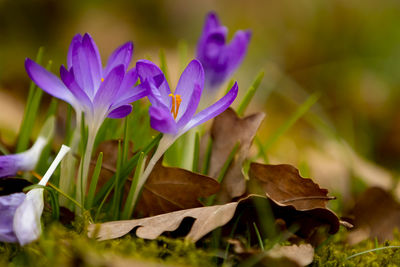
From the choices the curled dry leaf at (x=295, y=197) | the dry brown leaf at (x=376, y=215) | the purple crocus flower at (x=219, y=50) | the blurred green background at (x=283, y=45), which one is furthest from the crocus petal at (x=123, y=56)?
the blurred green background at (x=283, y=45)

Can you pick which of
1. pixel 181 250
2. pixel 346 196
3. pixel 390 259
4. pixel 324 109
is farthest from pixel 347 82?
pixel 181 250

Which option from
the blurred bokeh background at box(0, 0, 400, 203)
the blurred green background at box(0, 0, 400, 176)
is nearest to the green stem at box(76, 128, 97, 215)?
the blurred bokeh background at box(0, 0, 400, 203)

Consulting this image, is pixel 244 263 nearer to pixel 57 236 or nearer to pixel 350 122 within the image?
pixel 57 236

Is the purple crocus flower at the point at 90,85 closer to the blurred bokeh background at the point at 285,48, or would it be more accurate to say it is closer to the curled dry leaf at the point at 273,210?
the curled dry leaf at the point at 273,210

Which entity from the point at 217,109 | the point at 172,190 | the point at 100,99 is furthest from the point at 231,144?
the point at 100,99

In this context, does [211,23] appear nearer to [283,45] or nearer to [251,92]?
[251,92]

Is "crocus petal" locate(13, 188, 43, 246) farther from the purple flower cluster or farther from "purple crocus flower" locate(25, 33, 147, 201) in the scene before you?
"purple crocus flower" locate(25, 33, 147, 201)

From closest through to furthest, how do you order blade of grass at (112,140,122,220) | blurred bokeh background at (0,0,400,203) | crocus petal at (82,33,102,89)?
crocus petal at (82,33,102,89), blade of grass at (112,140,122,220), blurred bokeh background at (0,0,400,203)
